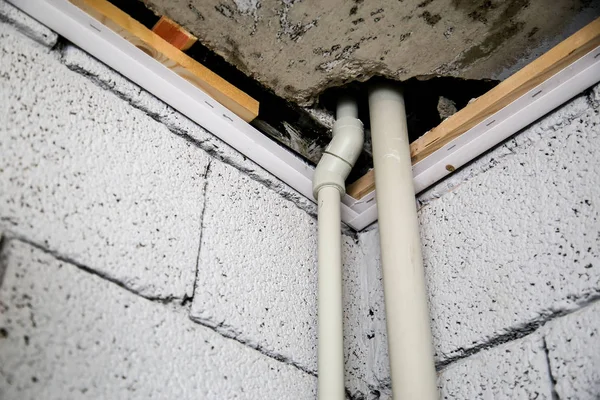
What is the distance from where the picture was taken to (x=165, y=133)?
1175 millimetres

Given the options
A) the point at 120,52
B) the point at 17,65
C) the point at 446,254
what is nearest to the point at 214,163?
the point at 120,52

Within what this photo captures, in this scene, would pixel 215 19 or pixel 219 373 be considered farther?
→ pixel 215 19

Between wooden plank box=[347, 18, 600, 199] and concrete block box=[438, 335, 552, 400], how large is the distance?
47cm

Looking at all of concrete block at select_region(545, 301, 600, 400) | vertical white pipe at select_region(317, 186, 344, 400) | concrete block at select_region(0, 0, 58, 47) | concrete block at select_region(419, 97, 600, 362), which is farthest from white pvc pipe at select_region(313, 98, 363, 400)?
concrete block at select_region(0, 0, 58, 47)

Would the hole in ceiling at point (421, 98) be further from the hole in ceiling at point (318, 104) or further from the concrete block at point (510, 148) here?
the concrete block at point (510, 148)

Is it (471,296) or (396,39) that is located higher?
(396,39)

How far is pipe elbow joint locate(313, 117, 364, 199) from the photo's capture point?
1.28 metres

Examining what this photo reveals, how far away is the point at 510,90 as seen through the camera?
3.83 ft

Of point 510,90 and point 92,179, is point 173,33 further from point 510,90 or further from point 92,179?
point 510,90

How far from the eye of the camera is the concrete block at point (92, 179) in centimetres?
92

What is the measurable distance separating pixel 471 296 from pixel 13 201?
875mm

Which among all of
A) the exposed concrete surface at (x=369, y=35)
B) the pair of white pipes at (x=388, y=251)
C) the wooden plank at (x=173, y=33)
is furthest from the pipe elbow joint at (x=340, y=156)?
the wooden plank at (x=173, y=33)

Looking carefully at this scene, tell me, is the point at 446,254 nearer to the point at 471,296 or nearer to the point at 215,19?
the point at 471,296

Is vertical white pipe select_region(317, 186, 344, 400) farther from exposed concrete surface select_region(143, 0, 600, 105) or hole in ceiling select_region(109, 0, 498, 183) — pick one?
exposed concrete surface select_region(143, 0, 600, 105)
